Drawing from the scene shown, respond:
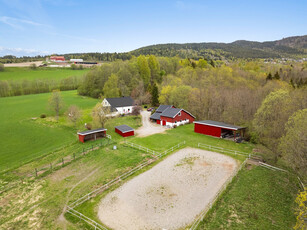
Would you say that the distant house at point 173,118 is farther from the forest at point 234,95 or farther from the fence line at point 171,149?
the fence line at point 171,149

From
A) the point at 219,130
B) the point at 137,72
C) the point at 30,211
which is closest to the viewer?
the point at 30,211

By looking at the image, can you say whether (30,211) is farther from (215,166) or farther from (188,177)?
(215,166)

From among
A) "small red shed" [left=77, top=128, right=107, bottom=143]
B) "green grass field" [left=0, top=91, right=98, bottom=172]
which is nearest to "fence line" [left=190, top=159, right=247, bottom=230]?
"small red shed" [left=77, top=128, right=107, bottom=143]

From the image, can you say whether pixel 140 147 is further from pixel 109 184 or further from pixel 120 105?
pixel 120 105

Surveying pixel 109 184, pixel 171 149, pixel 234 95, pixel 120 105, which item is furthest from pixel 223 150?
pixel 120 105

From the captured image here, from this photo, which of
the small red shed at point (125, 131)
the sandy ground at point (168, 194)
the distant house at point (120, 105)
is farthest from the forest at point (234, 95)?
the small red shed at point (125, 131)

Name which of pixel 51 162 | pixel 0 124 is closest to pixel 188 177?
pixel 51 162
